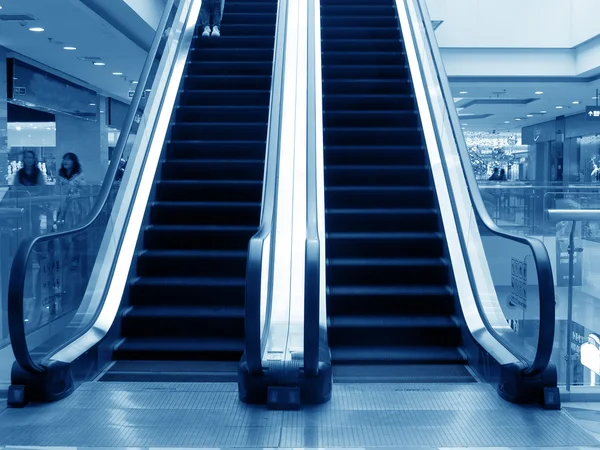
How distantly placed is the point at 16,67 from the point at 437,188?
9793 mm

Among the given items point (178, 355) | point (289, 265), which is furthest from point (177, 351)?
point (289, 265)

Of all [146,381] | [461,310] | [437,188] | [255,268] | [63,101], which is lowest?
[146,381]

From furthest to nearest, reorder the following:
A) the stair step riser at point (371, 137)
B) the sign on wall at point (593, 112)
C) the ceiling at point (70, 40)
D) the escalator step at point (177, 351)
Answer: the sign on wall at point (593, 112) → the ceiling at point (70, 40) → the stair step riser at point (371, 137) → the escalator step at point (177, 351)

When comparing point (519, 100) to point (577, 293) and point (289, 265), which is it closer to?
point (577, 293)

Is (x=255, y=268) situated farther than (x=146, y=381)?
No

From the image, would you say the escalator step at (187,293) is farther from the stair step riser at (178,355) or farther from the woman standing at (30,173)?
the woman standing at (30,173)

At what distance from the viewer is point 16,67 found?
1317 cm

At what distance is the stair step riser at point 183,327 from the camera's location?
207 inches

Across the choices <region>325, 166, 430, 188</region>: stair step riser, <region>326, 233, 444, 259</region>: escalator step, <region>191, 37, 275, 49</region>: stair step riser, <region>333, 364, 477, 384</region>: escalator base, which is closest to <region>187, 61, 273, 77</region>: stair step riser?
<region>191, 37, 275, 49</region>: stair step riser

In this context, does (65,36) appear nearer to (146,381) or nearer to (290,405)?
(146,381)

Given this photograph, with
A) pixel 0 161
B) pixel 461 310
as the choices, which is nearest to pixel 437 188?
pixel 461 310

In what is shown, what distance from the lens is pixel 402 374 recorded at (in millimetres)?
4711

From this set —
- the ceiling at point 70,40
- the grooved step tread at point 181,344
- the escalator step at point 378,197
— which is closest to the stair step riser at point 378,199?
the escalator step at point 378,197

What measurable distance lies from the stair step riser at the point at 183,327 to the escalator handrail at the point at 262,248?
726 mm
